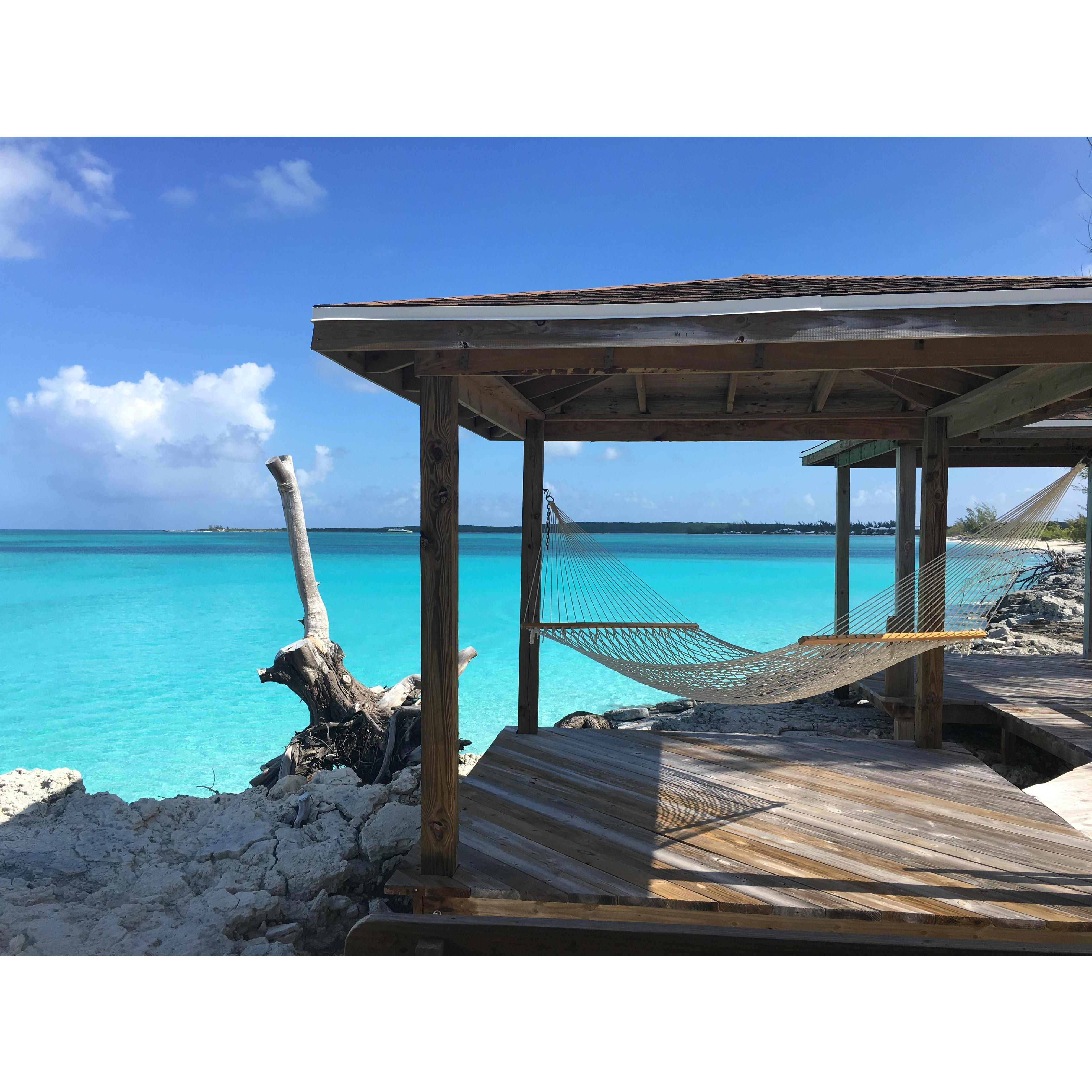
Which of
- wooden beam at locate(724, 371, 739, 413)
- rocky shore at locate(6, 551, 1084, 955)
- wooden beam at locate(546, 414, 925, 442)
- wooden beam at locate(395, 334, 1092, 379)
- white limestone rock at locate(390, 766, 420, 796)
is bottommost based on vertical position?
rocky shore at locate(6, 551, 1084, 955)

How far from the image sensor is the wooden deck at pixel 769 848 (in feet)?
5.80

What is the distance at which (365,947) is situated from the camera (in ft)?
4.00

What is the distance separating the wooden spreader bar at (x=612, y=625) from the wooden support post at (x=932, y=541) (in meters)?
1.02

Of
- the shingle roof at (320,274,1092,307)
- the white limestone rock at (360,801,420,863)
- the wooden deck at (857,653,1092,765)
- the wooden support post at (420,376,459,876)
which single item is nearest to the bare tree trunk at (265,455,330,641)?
the white limestone rock at (360,801,420,863)

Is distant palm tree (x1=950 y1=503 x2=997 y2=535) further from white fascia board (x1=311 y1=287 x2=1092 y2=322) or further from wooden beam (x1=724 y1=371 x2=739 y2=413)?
white fascia board (x1=311 y1=287 x2=1092 y2=322)

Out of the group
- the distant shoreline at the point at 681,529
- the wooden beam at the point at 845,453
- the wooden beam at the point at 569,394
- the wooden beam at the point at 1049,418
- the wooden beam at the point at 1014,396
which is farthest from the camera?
the distant shoreline at the point at 681,529

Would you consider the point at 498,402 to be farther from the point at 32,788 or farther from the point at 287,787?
the point at 32,788

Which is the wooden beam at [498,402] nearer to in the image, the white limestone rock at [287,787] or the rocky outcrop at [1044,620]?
the white limestone rock at [287,787]

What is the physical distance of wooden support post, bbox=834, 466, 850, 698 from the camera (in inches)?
203

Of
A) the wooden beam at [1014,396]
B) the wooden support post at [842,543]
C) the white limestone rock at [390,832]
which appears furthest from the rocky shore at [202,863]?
the wooden beam at [1014,396]

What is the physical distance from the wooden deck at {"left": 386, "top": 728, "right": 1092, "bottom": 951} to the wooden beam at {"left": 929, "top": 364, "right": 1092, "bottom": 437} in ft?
5.01

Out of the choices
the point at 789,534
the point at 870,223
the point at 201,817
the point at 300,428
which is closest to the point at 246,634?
the point at 201,817

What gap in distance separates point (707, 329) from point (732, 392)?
3.77ft
